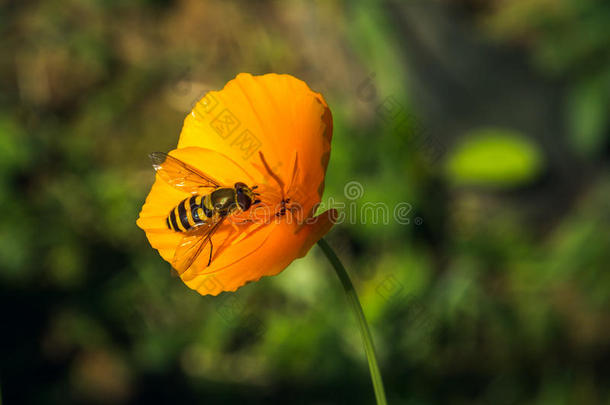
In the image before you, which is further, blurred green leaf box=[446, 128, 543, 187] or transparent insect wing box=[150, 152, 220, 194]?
blurred green leaf box=[446, 128, 543, 187]

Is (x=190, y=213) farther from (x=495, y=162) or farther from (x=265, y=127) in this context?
(x=495, y=162)

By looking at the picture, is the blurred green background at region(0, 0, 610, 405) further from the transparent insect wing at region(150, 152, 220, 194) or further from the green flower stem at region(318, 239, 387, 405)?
the green flower stem at region(318, 239, 387, 405)

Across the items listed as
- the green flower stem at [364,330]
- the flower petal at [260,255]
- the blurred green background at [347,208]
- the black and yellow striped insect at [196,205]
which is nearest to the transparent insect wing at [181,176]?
the black and yellow striped insect at [196,205]

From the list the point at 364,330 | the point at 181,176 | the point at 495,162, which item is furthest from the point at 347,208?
the point at 364,330

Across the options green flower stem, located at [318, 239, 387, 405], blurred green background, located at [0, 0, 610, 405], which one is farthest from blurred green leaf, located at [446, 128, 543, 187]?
green flower stem, located at [318, 239, 387, 405]

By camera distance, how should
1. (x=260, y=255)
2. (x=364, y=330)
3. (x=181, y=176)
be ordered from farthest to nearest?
(x=181, y=176), (x=260, y=255), (x=364, y=330)
